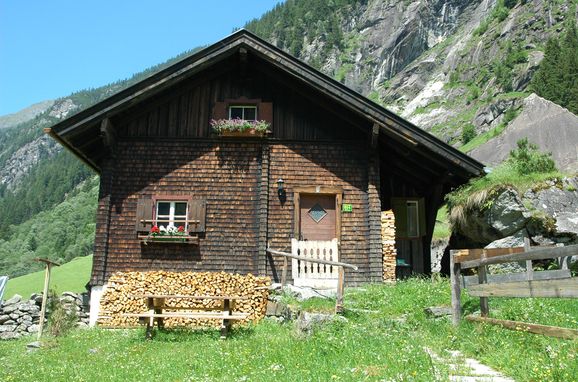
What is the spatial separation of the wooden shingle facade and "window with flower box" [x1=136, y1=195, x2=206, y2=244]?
4 centimetres

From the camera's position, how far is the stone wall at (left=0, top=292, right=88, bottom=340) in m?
15.1

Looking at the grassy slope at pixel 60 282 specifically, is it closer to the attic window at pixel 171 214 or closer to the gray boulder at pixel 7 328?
the gray boulder at pixel 7 328

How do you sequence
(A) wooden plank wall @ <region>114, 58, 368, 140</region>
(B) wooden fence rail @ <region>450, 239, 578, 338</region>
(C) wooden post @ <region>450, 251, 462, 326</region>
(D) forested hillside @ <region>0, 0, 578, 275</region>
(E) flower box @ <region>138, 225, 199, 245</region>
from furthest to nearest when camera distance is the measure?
(D) forested hillside @ <region>0, 0, 578, 275</region> → (A) wooden plank wall @ <region>114, 58, 368, 140</region> → (E) flower box @ <region>138, 225, 199, 245</region> → (C) wooden post @ <region>450, 251, 462, 326</region> → (B) wooden fence rail @ <region>450, 239, 578, 338</region>

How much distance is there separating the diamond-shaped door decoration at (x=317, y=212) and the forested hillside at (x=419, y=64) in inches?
1463

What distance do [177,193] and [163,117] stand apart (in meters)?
2.39

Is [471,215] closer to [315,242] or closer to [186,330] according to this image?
[315,242]

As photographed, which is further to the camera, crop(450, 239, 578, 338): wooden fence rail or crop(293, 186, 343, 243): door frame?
crop(293, 186, 343, 243): door frame

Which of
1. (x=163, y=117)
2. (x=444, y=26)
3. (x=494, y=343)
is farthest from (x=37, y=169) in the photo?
(x=494, y=343)

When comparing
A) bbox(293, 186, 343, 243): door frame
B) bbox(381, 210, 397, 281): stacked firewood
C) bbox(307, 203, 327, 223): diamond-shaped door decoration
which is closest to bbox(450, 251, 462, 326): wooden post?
A: bbox(381, 210, 397, 281): stacked firewood

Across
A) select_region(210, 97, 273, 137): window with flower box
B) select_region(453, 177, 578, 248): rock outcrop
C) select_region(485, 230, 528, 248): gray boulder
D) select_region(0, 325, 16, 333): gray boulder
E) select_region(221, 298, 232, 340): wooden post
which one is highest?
select_region(210, 97, 273, 137): window with flower box

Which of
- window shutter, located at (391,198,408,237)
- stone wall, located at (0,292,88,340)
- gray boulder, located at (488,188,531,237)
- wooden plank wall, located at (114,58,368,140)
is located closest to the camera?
gray boulder, located at (488,188,531,237)

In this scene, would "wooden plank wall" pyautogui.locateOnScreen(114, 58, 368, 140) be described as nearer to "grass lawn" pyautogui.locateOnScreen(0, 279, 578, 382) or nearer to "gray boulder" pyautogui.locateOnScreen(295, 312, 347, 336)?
"grass lawn" pyautogui.locateOnScreen(0, 279, 578, 382)

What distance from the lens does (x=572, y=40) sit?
60.5m

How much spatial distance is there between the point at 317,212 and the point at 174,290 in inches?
185
